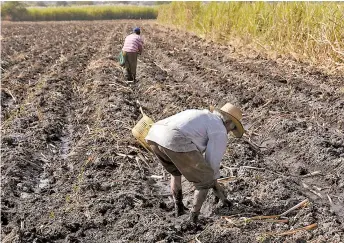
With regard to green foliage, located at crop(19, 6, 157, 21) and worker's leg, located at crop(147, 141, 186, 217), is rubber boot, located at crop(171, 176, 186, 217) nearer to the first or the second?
worker's leg, located at crop(147, 141, 186, 217)

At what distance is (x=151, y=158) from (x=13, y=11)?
52.7 meters

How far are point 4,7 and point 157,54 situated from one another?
41.6 m

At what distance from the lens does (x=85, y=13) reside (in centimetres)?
5900

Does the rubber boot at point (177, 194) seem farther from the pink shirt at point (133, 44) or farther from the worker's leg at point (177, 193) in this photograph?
the pink shirt at point (133, 44)

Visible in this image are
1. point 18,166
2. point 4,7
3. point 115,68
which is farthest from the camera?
point 4,7

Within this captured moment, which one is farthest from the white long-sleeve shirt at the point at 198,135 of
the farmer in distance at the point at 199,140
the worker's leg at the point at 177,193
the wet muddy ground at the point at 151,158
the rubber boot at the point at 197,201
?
the wet muddy ground at the point at 151,158

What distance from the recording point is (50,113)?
8188 mm

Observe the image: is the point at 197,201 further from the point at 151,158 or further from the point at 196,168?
the point at 151,158

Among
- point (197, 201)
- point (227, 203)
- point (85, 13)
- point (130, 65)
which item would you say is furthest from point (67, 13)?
point (197, 201)

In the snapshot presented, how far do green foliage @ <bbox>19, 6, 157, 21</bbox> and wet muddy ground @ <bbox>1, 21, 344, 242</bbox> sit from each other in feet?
155

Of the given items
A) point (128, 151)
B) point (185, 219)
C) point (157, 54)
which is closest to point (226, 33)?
point (157, 54)

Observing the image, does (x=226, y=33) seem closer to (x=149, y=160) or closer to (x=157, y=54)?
(x=157, y=54)

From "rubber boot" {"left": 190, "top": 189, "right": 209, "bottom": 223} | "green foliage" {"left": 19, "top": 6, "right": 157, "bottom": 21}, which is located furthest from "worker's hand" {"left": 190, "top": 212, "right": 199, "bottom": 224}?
"green foliage" {"left": 19, "top": 6, "right": 157, "bottom": 21}

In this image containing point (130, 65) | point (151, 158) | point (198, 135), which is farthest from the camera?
point (130, 65)
